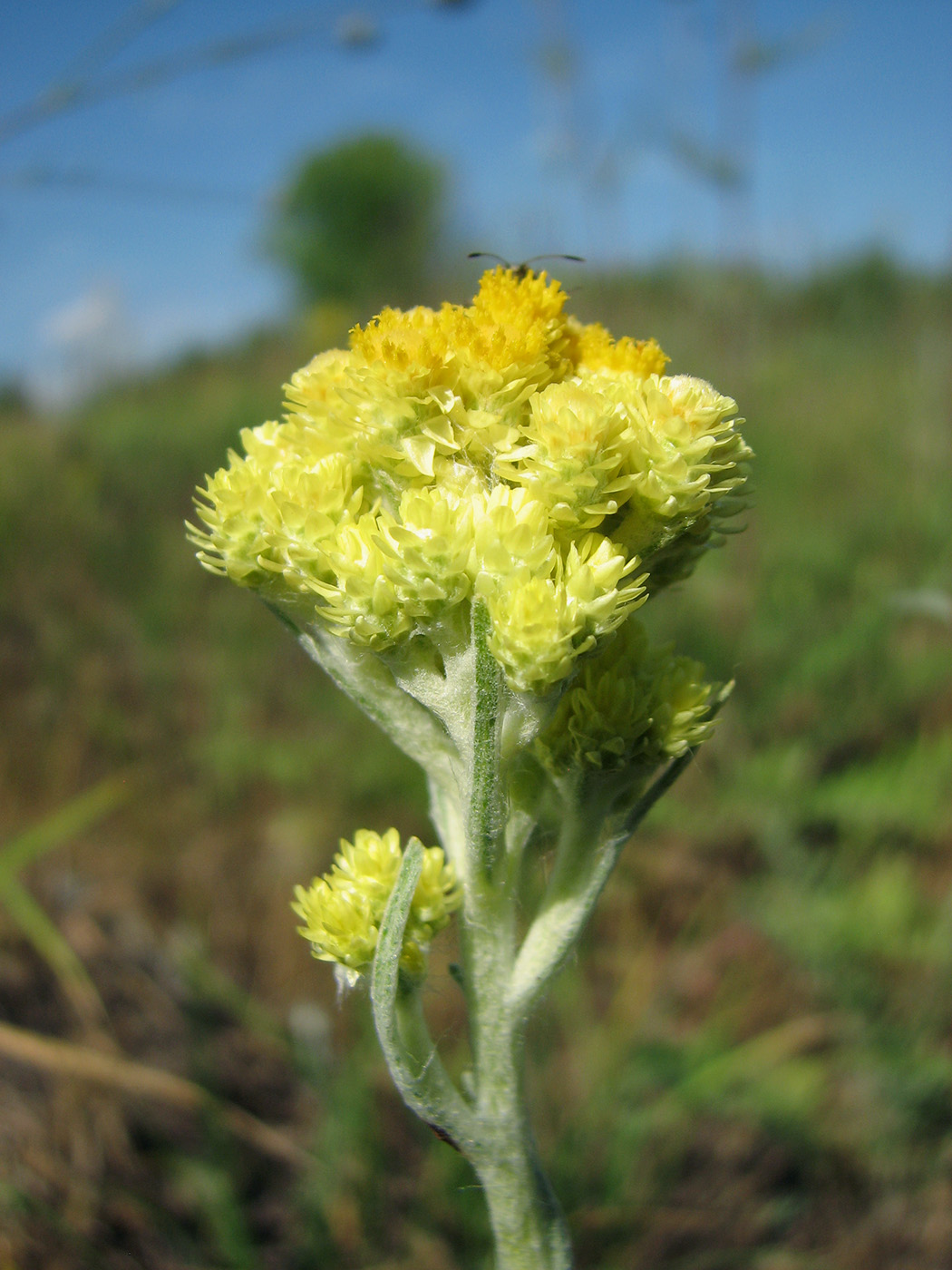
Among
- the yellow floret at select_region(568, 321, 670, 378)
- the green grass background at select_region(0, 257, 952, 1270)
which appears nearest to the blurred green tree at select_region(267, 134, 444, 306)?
the green grass background at select_region(0, 257, 952, 1270)

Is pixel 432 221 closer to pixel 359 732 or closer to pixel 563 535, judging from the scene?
pixel 359 732

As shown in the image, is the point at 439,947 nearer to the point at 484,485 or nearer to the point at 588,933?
the point at 484,485

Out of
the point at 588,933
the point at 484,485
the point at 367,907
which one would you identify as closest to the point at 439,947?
the point at 367,907

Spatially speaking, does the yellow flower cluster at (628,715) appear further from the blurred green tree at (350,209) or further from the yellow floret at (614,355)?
the blurred green tree at (350,209)

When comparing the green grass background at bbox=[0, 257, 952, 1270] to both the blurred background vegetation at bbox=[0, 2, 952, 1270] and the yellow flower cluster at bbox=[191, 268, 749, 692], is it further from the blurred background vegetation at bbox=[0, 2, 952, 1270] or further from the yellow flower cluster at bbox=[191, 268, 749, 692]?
the yellow flower cluster at bbox=[191, 268, 749, 692]

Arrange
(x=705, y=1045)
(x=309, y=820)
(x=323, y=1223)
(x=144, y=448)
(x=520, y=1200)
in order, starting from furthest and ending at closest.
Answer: (x=144, y=448) → (x=309, y=820) → (x=705, y=1045) → (x=323, y=1223) → (x=520, y=1200)

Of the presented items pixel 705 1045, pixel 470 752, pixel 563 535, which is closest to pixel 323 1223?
pixel 705 1045
